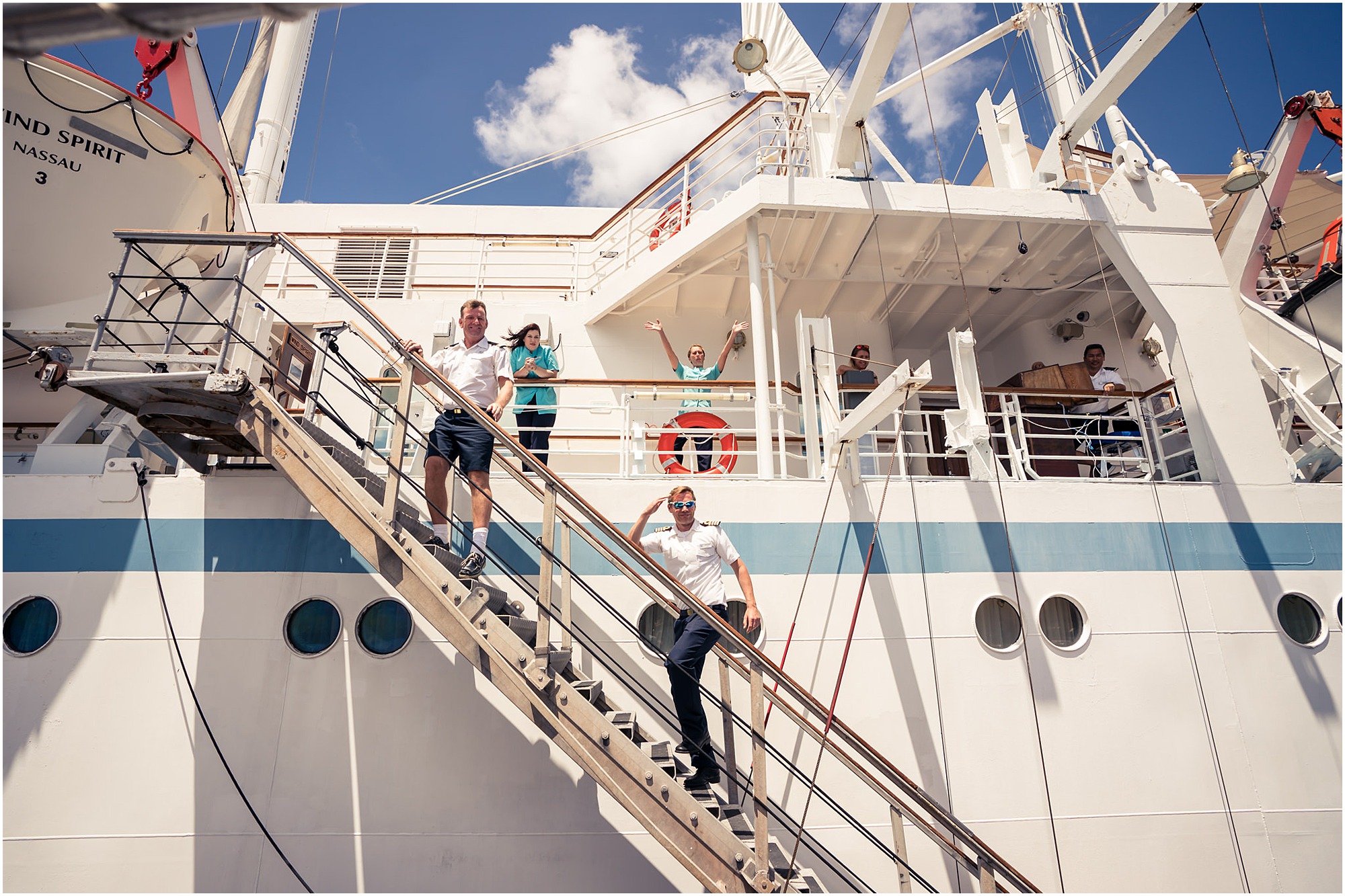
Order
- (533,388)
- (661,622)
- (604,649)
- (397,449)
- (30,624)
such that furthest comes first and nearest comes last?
1. (533,388)
2. (661,622)
3. (30,624)
4. (604,649)
5. (397,449)

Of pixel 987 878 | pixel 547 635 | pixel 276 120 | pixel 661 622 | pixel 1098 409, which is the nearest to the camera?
pixel 987 878

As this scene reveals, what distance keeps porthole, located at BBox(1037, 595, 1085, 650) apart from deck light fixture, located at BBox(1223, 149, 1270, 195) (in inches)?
159

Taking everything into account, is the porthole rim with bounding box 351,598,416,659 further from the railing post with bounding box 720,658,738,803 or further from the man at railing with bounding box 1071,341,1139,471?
the man at railing with bounding box 1071,341,1139,471

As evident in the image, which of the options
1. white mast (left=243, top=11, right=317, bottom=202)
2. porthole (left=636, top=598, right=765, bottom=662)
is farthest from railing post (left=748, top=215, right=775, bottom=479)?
white mast (left=243, top=11, right=317, bottom=202)

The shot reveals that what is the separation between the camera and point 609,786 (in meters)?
3.47

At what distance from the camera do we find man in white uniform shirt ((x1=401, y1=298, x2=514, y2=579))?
13.7 ft

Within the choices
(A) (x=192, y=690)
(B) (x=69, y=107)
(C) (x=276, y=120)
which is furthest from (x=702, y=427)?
(C) (x=276, y=120)

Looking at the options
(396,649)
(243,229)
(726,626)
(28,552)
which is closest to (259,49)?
(243,229)

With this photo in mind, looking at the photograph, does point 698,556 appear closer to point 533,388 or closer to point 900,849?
point 900,849

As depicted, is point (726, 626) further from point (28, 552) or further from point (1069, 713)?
point (28, 552)

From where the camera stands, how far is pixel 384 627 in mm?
4863

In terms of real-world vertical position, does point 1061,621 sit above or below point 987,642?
above

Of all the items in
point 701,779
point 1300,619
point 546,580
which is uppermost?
point 546,580

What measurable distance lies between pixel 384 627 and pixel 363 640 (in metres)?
0.16
